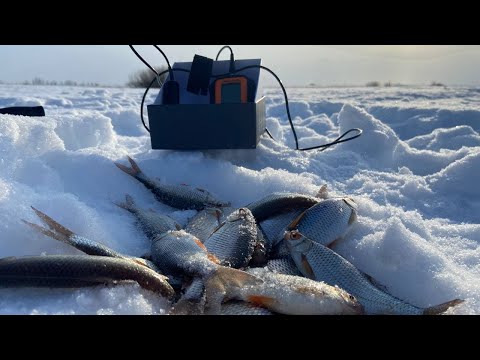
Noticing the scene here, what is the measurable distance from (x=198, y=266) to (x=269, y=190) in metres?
1.32

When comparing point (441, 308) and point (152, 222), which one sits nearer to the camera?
point (441, 308)

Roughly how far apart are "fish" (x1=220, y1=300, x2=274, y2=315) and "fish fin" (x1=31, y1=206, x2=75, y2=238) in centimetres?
83

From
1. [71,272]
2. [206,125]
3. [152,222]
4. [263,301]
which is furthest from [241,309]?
[206,125]

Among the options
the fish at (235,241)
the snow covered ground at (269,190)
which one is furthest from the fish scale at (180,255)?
the snow covered ground at (269,190)

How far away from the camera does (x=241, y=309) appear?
152cm

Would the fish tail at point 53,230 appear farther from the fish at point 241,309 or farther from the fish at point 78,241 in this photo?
the fish at point 241,309

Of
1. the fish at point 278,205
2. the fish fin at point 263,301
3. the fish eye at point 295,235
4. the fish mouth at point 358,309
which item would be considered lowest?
the fish at point 278,205

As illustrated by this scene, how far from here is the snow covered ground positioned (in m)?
1.88

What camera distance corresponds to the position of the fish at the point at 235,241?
1941 mm

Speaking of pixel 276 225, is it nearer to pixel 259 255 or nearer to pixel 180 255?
pixel 259 255

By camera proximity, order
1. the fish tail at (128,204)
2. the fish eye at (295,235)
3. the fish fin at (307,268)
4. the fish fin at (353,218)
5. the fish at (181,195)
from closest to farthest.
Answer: the fish fin at (307,268)
the fish eye at (295,235)
the fish fin at (353,218)
the fish tail at (128,204)
the fish at (181,195)

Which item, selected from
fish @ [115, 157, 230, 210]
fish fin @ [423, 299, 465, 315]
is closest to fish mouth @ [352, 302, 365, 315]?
fish fin @ [423, 299, 465, 315]

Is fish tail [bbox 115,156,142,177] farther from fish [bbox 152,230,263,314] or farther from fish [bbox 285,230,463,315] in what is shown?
fish [bbox 285,230,463,315]
